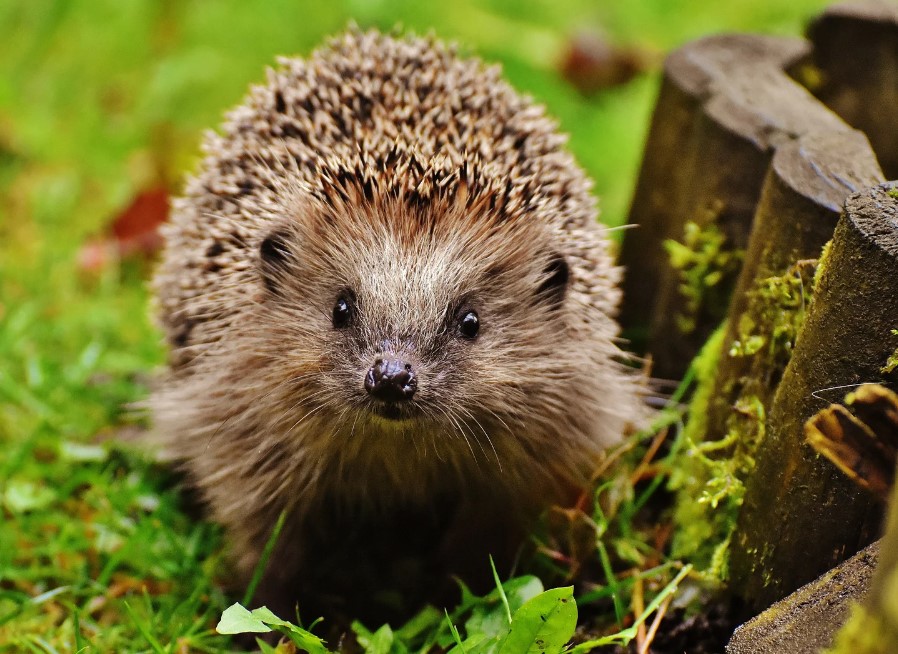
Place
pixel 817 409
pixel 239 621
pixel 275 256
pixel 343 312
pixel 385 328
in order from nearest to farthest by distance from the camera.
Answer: pixel 817 409 → pixel 239 621 → pixel 385 328 → pixel 343 312 → pixel 275 256

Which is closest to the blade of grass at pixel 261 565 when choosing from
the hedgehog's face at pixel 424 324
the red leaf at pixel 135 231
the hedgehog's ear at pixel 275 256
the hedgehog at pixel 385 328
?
the hedgehog at pixel 385 328

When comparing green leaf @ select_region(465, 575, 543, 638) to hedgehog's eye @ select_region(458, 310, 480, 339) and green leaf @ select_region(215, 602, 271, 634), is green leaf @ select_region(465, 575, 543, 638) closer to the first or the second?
green leaf @ select_region(215, 602, 271, 634)

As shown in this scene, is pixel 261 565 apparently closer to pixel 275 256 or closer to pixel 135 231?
pixel 275 256

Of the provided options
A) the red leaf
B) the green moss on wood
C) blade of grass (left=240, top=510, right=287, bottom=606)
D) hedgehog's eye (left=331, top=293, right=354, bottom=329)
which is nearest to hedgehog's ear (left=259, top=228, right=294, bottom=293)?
hedgehog's eye (left=331, top=293, right=354, bottom=329)

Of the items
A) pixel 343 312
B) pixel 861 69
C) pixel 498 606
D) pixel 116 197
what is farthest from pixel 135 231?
pixel 861 69

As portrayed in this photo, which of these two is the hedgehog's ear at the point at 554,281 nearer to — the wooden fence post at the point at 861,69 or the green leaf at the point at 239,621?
the green leaf at the point at 239,621

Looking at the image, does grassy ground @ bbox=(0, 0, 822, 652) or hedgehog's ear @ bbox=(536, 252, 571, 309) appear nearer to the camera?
hedgehog's ear @ bbox=(536, 252, 571, 309)

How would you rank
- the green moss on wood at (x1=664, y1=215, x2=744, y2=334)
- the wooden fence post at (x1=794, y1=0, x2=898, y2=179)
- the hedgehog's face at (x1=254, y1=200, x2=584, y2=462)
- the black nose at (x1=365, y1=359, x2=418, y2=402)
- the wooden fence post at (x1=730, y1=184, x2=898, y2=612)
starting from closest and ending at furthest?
1. the wooden fence post at (x1=730, y1=184, x2=898, y2=612)
2. the black nose at (x1=365, y1=359, x2=418, y2=402)
3. the hedgehog's face at (x1=254, y1=200, x2=584, y2=462)
4. the green moss on wood at (x1=664, y1=215, x2=744, y2=334)
5. the wooden fence post at (x1=794, y1=0, x2=898, y2=179)

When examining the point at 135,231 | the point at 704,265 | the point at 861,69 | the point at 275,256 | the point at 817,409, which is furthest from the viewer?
the point at 135,231

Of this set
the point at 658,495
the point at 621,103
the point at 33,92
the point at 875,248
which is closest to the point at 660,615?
the point at 658,495
